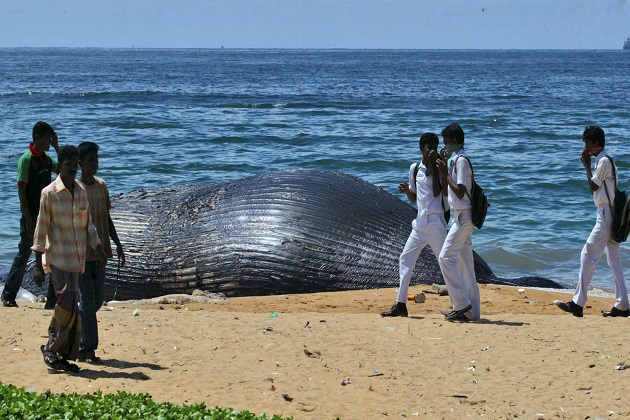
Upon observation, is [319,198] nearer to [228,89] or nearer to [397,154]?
[397,154]

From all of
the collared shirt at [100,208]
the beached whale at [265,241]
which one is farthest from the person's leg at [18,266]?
the collared shirt at [100,208]

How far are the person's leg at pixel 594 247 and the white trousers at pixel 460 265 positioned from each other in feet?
3.18

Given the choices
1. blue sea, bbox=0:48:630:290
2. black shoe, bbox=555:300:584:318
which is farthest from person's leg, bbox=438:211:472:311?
blue sea, bbox=0:48:630:290

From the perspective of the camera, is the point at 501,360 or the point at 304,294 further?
the point at 304,294

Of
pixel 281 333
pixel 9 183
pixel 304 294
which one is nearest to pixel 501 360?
pixel 281 333

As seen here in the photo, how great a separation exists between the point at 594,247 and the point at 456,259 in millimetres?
1242

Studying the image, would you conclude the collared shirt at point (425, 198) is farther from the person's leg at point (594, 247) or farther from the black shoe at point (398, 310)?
the person's leg at point (594, 247)

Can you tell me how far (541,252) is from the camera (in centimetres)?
1425

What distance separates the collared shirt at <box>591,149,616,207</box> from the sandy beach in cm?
103

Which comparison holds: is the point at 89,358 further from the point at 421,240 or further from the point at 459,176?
the point at 459,176

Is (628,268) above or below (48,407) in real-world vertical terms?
below

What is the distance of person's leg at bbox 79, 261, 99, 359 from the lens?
6.23m

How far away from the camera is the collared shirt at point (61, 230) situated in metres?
5.90

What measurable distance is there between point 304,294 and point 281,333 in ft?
6.83
